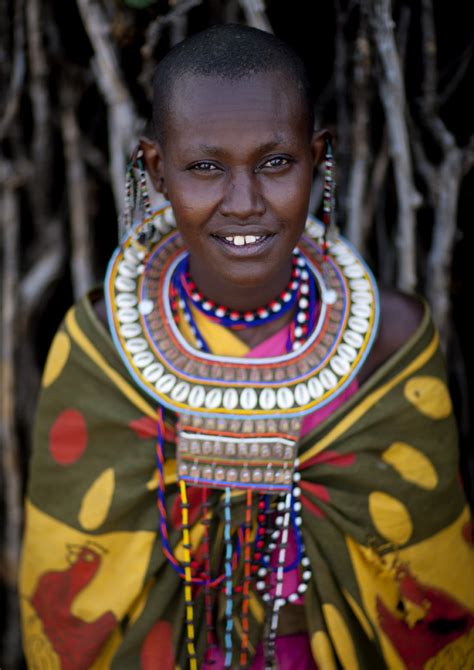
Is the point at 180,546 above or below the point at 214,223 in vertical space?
below

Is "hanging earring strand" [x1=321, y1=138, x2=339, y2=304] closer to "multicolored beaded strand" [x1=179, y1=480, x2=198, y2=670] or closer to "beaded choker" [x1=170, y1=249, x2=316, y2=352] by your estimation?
"beaded choker" [x1=170, y1=249, x2=316, y2=352]

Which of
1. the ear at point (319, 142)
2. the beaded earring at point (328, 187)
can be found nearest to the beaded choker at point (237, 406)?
the beaded earring at point (328, 187)

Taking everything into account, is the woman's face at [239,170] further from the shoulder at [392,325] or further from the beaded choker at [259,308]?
the shoulder at [392,325]

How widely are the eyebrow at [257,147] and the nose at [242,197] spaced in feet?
0.15

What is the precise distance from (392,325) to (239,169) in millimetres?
535

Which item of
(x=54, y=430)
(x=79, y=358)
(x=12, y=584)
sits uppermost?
(x=79, y=358)

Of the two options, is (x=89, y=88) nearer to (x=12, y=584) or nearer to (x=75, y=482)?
(x=75, y=482)

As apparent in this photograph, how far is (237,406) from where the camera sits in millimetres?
1523

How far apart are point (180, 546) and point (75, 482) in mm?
275

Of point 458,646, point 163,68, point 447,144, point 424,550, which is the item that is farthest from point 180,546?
point 447,144

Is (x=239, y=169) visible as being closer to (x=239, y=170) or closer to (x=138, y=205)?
(x=239, y=170)

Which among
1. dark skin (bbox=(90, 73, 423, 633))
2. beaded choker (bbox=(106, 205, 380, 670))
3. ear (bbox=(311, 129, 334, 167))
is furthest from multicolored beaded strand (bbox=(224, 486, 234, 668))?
ear (bbox=(311, 129, 334, 167))

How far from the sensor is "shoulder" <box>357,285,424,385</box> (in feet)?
5.38

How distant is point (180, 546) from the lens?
5.29 feet
